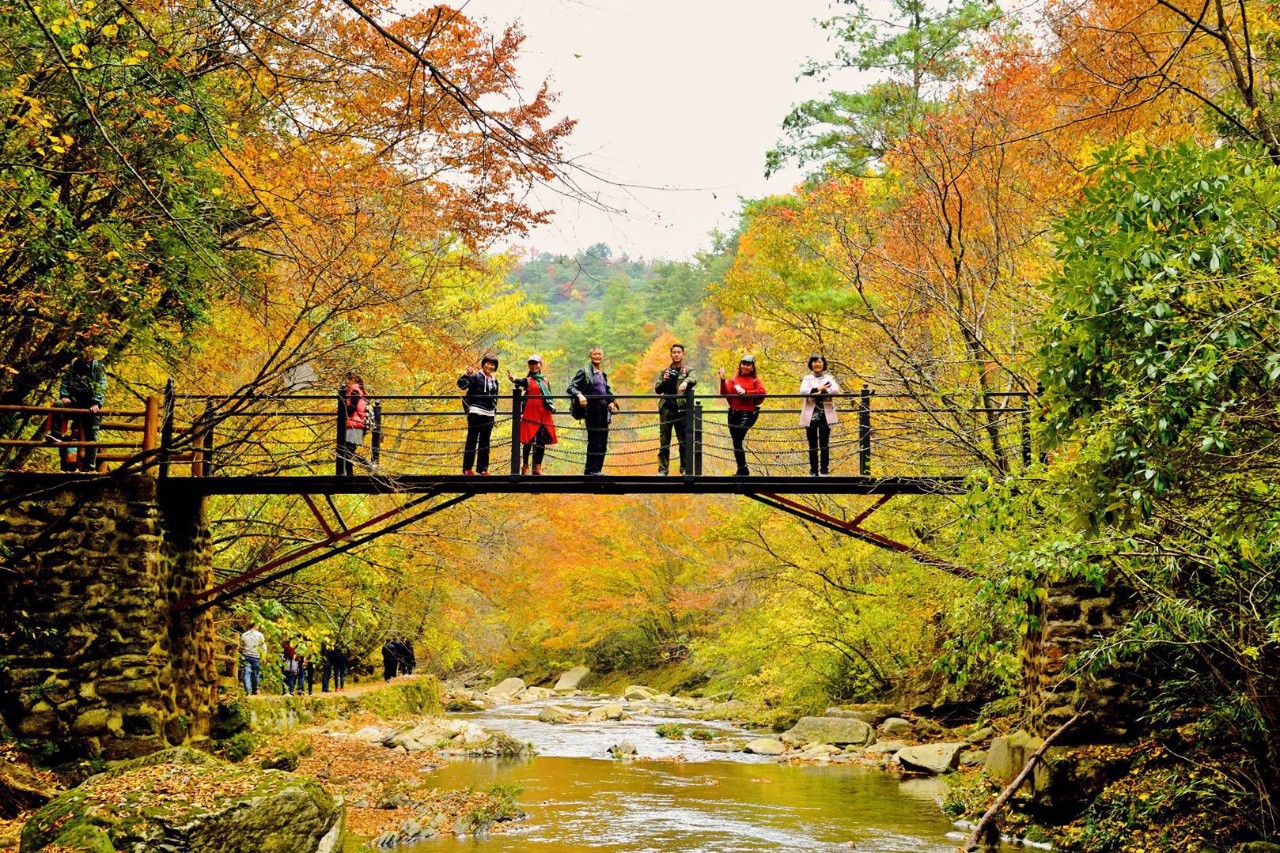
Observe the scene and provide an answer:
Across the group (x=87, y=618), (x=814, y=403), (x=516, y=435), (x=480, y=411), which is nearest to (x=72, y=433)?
(x=87, y=618)

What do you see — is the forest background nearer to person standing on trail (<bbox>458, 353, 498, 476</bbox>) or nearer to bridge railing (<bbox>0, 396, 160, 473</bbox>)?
bridge railing (<bbox>0, 396, 160, 473</bbox>)

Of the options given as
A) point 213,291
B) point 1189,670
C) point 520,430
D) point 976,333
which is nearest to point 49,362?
point 213,291

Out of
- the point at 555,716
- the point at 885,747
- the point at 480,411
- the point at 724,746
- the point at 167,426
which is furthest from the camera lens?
the point at 555,716

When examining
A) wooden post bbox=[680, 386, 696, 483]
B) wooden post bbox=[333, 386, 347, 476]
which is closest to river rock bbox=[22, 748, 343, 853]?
wooden post bbox=[333, 386, 347, 476]

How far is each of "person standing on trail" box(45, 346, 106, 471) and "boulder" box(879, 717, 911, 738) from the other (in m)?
12.0

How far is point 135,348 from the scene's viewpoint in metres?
11.8

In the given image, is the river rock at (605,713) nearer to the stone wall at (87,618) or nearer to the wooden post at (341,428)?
the stone wall at (87,618)

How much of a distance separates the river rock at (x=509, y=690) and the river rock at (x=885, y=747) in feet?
50.0

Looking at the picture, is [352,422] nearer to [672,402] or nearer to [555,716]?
[672,402]

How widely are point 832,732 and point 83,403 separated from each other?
39.5 feet

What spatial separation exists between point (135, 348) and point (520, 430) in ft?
14.1

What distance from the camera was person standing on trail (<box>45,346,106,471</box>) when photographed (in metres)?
10.5

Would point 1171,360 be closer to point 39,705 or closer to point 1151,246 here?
point 1151,246

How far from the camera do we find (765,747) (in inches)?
695
